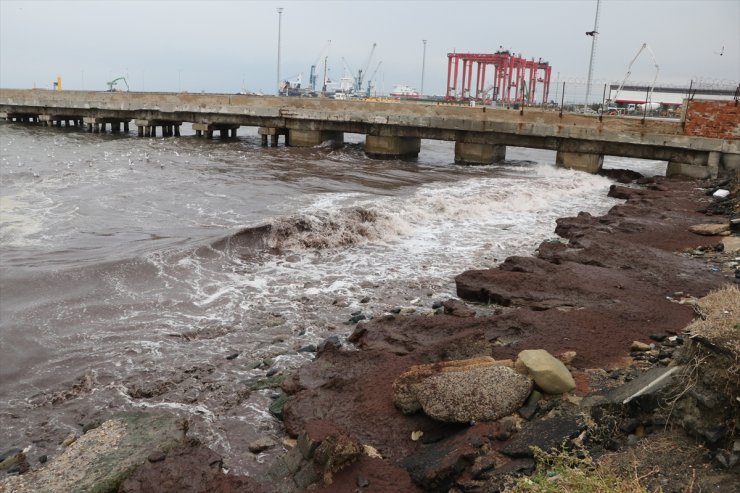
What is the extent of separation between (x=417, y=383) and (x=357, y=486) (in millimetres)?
1199

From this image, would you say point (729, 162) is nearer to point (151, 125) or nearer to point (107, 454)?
point (107, 454)

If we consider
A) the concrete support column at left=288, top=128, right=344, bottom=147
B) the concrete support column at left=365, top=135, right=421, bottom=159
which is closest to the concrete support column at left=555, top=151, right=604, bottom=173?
the concrete support column at left=365, top=135, right=421, bottom=159

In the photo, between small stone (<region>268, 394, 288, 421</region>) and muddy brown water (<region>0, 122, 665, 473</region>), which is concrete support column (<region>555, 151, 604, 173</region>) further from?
small stone (<region>268, 394, 288, 421</region>)

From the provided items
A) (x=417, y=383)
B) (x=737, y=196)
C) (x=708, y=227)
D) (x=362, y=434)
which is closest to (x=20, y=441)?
(x=362, y=434)

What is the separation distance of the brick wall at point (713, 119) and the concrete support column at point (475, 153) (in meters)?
8.55

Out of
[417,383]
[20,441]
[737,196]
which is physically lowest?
[20,441]

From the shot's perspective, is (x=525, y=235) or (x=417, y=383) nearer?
(x=417, y=383)

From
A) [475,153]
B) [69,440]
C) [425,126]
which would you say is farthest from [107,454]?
[475,153]

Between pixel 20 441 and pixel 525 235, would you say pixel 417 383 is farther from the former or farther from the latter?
pixel 525 235

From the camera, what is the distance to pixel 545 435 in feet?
15.5

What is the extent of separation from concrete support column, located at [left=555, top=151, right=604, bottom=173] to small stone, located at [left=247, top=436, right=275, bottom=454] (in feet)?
78.2

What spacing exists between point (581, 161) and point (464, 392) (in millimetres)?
23584

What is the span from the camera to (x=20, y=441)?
18.5 feet

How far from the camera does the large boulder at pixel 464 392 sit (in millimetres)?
5148
